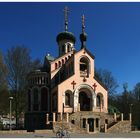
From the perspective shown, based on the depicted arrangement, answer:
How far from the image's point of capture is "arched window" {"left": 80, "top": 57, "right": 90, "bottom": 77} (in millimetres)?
52491

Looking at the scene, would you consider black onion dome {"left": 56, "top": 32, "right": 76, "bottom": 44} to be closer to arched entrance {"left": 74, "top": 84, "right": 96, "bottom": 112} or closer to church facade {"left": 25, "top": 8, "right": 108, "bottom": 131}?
church facade {"left": 25, "top": 8, "right": 108, "bottom": 131}

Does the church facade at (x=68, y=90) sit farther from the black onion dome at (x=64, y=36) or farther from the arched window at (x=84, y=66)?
the black onion dome at (x=64, y=36)

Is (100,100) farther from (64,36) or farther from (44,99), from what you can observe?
(64,36)

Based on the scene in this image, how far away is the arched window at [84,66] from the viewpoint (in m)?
52.5

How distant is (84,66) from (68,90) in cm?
475

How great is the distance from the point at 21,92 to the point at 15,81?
6.46 ft

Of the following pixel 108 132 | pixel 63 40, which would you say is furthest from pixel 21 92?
pixel 108 132

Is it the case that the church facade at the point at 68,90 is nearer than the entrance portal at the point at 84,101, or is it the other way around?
the church facade at the point at 68,90

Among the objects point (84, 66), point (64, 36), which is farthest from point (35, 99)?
point (64, 36)

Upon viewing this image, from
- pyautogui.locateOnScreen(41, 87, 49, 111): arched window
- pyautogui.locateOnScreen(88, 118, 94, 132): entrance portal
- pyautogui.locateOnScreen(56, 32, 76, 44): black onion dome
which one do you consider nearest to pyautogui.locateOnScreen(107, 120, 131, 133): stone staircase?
pyautogui.locateOnScreen(88, 118, 94, 132): entrance portal

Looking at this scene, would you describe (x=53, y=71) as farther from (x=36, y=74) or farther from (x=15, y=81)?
(x=15, y=81)

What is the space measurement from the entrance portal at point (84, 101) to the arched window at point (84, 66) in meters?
2.59

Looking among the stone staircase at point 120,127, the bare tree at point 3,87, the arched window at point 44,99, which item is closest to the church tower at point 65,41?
the arched window at point 44,99

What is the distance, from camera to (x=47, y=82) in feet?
182
